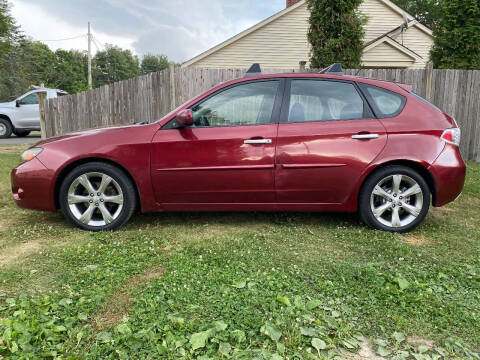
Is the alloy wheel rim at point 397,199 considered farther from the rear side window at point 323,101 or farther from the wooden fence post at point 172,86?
the wooden fence post at point 172,86

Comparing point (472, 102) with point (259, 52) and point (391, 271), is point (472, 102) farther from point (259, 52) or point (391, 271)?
point (259, 52)

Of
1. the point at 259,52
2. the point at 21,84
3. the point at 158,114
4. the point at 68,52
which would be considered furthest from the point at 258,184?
the point at 68,52

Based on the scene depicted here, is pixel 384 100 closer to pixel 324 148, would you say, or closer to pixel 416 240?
pixel 324 148

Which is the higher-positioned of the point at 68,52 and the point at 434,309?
the point at 68,52

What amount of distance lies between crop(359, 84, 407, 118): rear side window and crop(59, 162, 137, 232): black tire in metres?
2.64

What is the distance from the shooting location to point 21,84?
35625mm

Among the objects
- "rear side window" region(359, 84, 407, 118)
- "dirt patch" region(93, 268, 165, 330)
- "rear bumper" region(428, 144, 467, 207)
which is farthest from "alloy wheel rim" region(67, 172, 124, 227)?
"rear bumper" region(428, 144, 467, 207)

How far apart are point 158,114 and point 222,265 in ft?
18.7

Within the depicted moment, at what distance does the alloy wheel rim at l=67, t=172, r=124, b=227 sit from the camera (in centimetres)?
377

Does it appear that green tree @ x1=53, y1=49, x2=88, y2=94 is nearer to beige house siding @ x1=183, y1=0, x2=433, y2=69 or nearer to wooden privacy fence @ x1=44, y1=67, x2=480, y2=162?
beige house siding @ x1=183, y1=0, x2=433, y2=69

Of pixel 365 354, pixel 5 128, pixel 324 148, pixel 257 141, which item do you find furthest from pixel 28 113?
pixel 365 354

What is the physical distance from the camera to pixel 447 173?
3740 mm

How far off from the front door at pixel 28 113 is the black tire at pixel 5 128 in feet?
1.50

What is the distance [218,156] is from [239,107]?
0.57 metres
